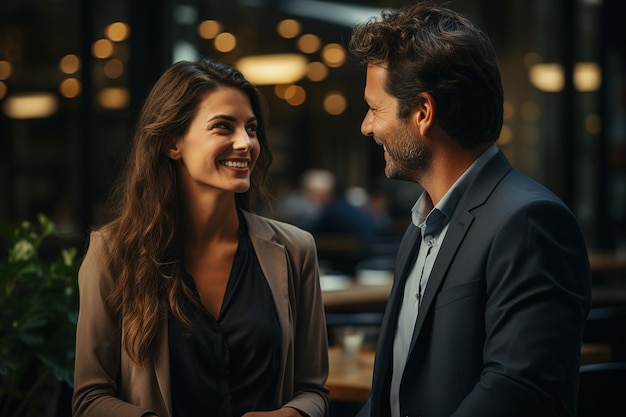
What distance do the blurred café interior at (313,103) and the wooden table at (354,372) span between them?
0.63 meters

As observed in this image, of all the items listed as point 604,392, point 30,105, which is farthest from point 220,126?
point 30,105

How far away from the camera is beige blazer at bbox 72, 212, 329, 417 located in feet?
7.30

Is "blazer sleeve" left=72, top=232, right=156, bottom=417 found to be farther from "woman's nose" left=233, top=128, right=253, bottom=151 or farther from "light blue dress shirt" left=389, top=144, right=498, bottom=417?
"light blue dress shirt" left=389, top=144, right=498, bottom=417

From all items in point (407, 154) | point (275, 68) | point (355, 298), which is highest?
point (407, 154)

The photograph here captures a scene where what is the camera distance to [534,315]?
173cm

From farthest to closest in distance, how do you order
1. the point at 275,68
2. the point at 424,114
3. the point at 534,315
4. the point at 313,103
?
the point at 313,103 < the point at 275,68 < the point at 424,114 < the point at 534,315

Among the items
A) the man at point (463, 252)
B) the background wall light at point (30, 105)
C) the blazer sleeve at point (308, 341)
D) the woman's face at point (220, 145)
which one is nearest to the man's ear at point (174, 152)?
the woman's face at point (220, 145)

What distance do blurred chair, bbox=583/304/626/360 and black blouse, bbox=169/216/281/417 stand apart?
2546 mm

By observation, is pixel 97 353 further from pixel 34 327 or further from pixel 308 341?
pixel 34 327

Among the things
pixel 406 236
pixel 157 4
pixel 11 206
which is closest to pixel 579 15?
pixel 157 4

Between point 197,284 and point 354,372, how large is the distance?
1.17 m

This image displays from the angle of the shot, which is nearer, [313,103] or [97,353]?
[97,353]

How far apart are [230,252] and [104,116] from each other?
399 centimetres

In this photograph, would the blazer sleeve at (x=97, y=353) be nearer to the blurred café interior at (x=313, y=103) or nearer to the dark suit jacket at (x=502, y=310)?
the blurred café interior at (x=313, y=103)
